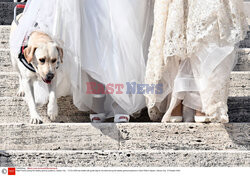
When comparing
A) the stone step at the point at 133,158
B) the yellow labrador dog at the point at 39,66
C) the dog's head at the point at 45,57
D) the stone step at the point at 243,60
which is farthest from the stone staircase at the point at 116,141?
the stone step at the point at 243,60

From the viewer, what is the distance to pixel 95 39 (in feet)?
14.6

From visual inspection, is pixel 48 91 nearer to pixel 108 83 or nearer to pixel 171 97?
pixel 108 83

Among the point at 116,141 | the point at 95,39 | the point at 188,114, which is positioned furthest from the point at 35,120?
the point at 188,114

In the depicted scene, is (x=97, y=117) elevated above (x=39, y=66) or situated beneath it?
situated beneath

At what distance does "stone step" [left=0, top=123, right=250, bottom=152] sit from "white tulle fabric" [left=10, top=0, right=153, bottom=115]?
1.26 feet

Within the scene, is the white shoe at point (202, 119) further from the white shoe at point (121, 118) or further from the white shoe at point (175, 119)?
the white shoe at point (121, 118)

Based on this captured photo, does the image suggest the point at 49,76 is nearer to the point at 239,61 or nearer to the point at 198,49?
the point at 198,49

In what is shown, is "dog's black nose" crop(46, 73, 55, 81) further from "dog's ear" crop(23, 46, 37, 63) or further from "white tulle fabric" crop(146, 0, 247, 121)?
"white tulle fabric" crop(146, 0, 247, 121)

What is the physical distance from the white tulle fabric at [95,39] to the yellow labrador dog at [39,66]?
9 centimetres

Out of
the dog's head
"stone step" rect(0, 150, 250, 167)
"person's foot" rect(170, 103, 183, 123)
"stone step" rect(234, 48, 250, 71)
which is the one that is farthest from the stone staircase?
→ "stone step" rect(234, 48, 250, 71)

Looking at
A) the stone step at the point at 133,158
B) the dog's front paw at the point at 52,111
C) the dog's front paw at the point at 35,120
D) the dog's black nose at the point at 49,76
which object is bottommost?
the stone step at the point at 133,158

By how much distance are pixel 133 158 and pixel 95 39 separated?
3.58 ft

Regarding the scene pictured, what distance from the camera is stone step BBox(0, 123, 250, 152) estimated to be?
4.04 meters

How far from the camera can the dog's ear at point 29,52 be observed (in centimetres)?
413
